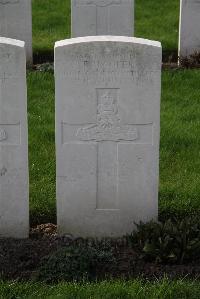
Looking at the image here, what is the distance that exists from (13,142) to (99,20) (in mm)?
5805

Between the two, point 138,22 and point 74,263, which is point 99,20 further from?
point 74,263

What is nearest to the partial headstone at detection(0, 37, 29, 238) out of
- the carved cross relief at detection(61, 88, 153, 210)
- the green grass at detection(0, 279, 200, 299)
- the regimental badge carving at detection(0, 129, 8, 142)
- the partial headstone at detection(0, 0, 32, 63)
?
the regimental badge carving at detection(0, 129, 8, 142)

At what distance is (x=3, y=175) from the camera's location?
5609 mm

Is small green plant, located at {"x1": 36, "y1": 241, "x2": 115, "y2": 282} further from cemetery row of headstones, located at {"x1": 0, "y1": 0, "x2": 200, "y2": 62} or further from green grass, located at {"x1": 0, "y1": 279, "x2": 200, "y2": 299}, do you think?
cemetery row of headstones, located at {"x1": 0, "y1": 0, "x2": 200, "y2": 62}

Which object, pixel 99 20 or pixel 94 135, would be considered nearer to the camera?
pixel 94 135

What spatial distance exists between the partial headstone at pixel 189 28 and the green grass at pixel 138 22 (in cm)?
66

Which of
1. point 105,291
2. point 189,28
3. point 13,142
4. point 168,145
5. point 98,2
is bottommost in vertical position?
point 105,291

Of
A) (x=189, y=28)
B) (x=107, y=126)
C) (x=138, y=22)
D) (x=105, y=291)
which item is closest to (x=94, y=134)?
(x=107, y=126)

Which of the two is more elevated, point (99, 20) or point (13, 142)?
point (99, 20)

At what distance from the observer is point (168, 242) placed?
206 inches

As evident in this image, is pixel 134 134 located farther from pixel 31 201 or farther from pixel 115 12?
pixel 115 12

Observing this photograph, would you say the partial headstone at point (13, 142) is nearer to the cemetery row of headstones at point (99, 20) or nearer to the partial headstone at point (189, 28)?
the cemetery row of headstones at point (99, 20)

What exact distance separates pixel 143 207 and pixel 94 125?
2.51 feet

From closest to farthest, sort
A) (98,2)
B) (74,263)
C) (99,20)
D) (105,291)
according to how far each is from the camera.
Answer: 1. (105,291)
2. (74,263)
3. (98,2)
4. (99,20)
